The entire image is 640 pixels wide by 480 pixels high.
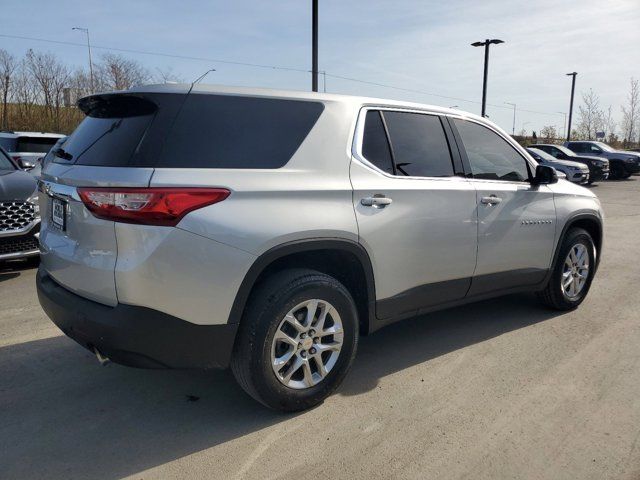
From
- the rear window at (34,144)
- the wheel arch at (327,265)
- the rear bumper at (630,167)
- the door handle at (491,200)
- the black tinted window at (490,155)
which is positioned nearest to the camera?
the wheel arch at (327,265)

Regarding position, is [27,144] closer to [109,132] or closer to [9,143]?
[9,143]

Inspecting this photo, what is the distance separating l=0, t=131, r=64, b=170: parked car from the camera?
10.6 meters

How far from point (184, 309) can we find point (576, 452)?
2.10 meters

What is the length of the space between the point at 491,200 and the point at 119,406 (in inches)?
114

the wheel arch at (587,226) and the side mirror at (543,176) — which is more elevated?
the side mirror at (543,176)

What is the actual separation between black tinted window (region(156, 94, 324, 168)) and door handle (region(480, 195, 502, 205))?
5.02 feet

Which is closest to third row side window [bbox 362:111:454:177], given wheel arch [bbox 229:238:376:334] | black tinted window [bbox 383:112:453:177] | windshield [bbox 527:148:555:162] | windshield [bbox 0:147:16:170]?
black tinted window [bbox 383:112:453:177]

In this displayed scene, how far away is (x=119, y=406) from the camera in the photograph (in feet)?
10.2

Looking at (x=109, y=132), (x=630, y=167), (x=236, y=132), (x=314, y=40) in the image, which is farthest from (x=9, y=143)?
(x=630, y=167)

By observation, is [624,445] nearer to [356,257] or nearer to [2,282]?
[356,257]

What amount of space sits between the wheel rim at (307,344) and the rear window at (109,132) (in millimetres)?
1209

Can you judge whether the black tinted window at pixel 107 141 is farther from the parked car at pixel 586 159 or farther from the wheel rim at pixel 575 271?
the parked car at pixel 586 159

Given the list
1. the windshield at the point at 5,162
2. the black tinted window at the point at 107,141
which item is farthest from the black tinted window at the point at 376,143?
the windshield at the point at 5,162

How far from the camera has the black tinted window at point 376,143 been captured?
3.32m
